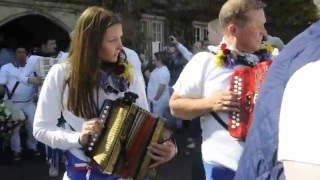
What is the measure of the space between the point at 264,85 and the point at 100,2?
12469mm

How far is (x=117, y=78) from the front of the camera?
263cm

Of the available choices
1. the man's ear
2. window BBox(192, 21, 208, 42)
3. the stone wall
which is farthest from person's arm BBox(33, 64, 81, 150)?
window BBox(192, 21, 208, 42)

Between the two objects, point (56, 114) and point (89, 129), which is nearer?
point (89, 129)

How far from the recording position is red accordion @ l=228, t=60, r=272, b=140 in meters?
2.64

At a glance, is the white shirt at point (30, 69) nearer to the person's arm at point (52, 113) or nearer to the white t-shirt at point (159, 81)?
the white t-shirt at point (159, 81)

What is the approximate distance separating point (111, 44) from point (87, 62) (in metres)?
0.15

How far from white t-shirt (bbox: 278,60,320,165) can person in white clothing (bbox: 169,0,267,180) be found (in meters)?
1.71

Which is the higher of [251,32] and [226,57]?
[251,32]

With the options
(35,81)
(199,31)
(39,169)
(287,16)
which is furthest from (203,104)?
(287,16)

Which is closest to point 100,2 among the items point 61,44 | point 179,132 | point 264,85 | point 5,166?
point 61,44

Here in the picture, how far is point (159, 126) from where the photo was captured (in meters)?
2.47

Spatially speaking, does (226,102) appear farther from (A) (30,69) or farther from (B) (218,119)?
(A) (30,69)

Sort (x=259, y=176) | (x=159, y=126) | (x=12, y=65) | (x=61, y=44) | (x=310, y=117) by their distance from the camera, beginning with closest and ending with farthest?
(x=310, y=117) → (x=259, y=176) → (x=159, y=126) → (x=12, y=65) → (x=61, y=44)

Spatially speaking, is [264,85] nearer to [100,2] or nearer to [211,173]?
[211,173]
